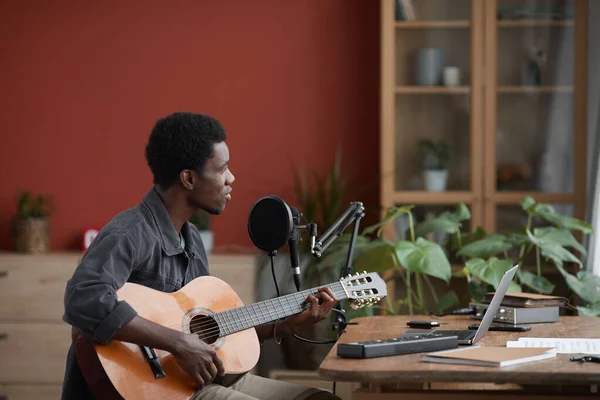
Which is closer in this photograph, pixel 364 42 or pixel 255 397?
pixel 255 397

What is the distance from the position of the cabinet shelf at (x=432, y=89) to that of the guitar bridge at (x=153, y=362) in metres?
2.14

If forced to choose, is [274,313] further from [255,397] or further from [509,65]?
[509,65]

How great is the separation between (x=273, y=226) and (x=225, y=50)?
2.27 metres

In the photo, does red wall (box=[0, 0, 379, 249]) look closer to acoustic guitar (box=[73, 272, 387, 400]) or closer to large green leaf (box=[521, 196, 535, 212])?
large green leaf (box=[521, 196, 535, 212])

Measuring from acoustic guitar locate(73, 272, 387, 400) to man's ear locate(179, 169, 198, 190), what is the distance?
0.82ft

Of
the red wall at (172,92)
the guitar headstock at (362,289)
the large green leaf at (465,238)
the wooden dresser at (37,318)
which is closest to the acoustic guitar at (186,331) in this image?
the guitar headstock at (362,289)

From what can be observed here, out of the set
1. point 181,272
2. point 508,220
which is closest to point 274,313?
point 181,272

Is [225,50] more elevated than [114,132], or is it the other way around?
[225,50]

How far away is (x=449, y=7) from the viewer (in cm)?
379

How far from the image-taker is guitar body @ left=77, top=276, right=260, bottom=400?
1.97 m

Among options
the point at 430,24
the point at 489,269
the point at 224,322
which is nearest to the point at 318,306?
the point at 224,322

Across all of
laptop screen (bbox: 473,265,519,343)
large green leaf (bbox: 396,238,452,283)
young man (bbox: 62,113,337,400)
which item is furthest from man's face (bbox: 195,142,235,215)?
large green leaf (bbox: 396,238,452,283)

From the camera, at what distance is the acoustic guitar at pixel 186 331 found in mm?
1973

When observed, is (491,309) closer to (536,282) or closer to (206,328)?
(206,328)
